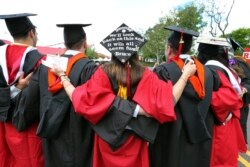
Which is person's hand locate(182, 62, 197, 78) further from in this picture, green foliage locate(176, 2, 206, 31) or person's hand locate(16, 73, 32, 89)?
green foliage locate(176, 2, 206, 31)

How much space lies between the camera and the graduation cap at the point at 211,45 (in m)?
3.77

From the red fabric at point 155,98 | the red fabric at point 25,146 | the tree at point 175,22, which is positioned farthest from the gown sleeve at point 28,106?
the tree at point 175,22

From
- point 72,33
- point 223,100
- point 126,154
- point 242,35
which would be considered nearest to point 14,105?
point 72,33

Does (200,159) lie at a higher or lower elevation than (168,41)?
lower

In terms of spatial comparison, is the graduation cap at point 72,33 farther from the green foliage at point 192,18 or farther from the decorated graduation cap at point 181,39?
the green foliage at point 192,18

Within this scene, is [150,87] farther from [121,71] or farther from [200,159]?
[200,159]

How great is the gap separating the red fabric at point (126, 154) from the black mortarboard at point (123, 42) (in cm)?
69

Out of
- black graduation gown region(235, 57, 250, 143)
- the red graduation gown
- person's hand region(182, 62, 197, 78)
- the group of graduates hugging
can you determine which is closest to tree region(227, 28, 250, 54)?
black graduation gown region(235, 57, 250, 143)

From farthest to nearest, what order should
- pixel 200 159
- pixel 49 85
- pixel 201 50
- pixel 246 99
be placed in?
1. pixel 246 99
2. pixel 201 50
3. pixel 200 159
4. pixel 49 85

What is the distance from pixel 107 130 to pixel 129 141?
0.21 metres

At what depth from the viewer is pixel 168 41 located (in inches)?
140

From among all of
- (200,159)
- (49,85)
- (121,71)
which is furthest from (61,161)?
(200,159)

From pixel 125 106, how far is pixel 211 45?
158 cm

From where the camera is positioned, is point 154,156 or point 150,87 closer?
point 150,87
